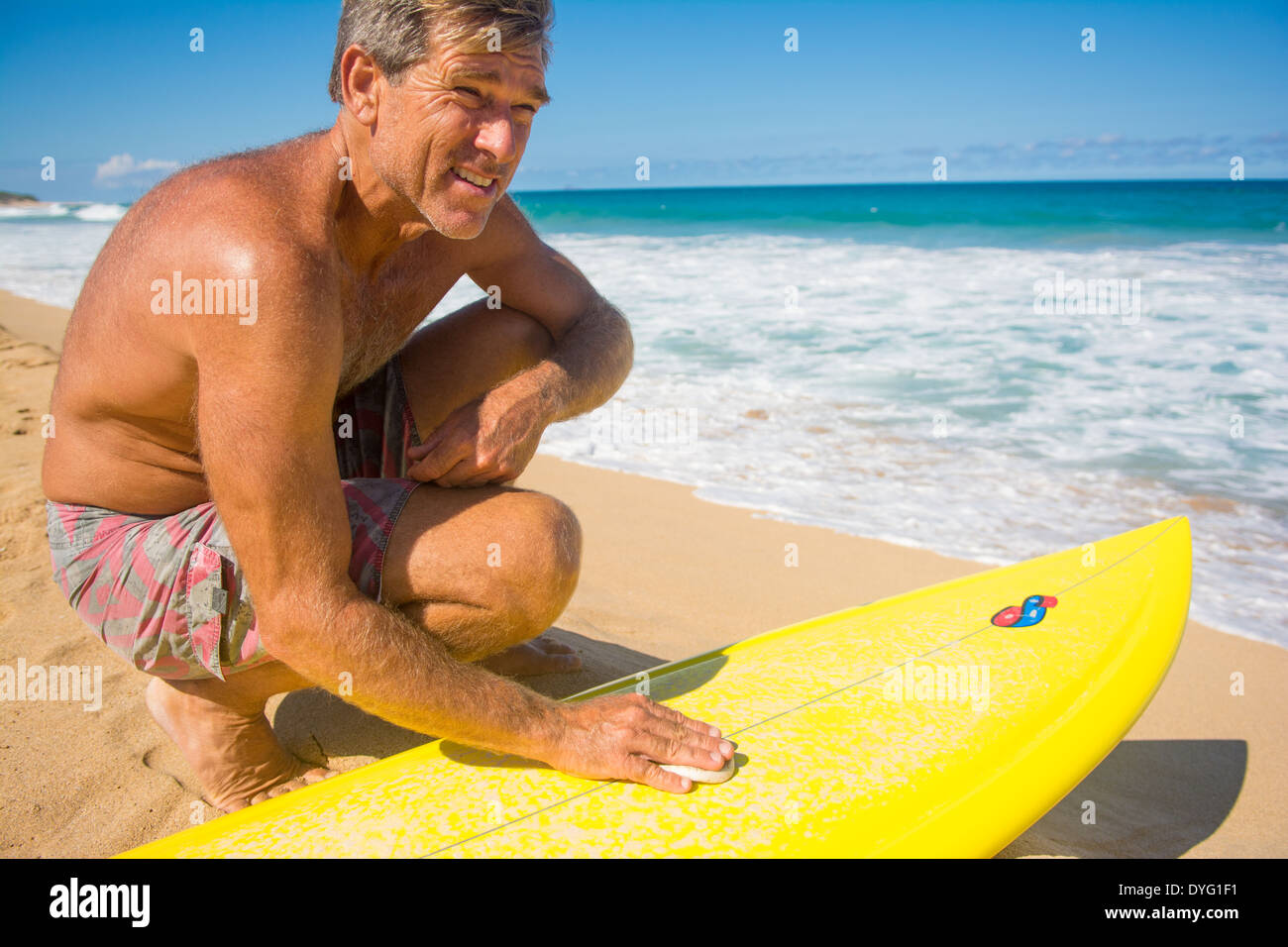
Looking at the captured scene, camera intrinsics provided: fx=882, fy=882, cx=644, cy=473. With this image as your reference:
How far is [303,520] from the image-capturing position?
4.69 feet

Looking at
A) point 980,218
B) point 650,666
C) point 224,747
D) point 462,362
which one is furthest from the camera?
point 980,218

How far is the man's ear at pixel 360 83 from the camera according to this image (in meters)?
1.61

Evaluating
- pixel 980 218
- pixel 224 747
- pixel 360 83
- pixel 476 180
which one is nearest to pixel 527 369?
pixel 476 180

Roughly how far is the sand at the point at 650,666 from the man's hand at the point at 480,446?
2.73 feet

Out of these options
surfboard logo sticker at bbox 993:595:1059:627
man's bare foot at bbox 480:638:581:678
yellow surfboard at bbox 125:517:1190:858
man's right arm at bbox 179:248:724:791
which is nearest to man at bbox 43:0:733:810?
man's right arm at bbox 179:248:724:791

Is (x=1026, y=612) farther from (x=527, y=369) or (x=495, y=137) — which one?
(x=495, y=137)

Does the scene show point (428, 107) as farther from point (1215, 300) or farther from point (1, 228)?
point (1, 228)

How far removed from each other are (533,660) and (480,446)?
940mm

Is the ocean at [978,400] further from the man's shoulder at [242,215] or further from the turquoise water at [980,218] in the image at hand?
the turquoise water at [980,218]
